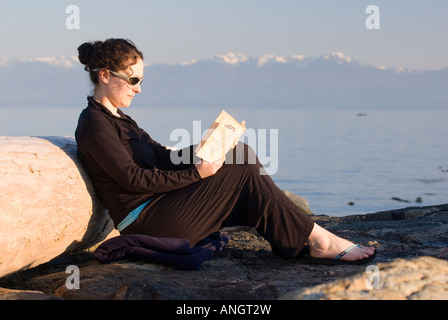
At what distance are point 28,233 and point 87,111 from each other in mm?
1009

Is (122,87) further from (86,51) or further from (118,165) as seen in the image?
(118,165)

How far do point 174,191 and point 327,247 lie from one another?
1.25m

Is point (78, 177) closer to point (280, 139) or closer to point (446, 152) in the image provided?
point (446, 152)

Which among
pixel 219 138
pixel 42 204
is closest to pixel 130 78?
pixel 219 138

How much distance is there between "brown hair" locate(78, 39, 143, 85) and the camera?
4.89 metres

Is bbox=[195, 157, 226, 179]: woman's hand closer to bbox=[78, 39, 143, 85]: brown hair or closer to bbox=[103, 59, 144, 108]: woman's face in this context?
bbox=[103, 59, 144, 108]: woman's face

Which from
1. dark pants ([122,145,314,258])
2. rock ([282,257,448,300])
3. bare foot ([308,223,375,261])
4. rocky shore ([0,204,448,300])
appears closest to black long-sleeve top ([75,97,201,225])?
dark pants ([122,145,314,258])

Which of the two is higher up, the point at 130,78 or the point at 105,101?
the point at 130,78

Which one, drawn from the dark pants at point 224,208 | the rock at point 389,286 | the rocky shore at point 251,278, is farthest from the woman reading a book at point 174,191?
the rock at point 389,286

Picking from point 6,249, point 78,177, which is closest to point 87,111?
point 78,177

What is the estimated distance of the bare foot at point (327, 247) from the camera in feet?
15.8

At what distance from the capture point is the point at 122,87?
4953mm

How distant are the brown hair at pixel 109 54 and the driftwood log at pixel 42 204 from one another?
0.71 m

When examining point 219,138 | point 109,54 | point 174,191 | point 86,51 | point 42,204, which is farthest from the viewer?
point 86,51
